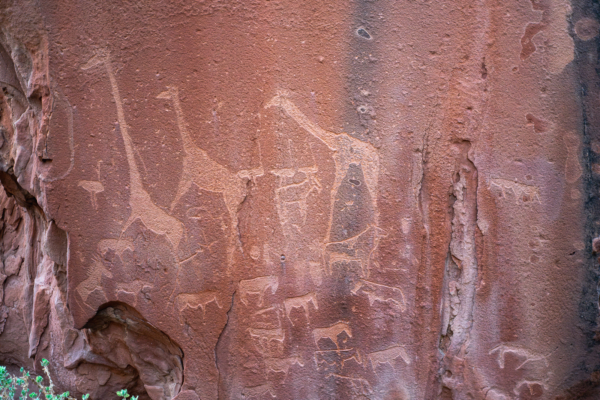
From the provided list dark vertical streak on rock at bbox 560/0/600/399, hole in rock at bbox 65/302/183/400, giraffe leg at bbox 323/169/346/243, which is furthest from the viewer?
hole in rock at bbox 65/302/183/400

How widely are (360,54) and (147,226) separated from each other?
1.08m

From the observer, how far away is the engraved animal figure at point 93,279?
1.79 meters

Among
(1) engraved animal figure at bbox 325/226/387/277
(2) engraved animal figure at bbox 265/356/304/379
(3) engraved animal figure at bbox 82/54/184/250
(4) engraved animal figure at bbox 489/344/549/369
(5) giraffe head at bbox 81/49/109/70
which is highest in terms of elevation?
(5) giraffe head at bbox 81/49/109/70

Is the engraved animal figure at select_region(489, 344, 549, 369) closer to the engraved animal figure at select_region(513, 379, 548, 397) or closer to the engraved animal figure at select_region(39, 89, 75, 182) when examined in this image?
the engraved animal figure at select_region(513, 379, 548, 397)

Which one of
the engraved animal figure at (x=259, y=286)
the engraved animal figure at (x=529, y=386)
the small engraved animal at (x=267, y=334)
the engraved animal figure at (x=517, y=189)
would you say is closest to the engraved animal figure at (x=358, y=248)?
the engraved animal figure at (x=259, y=286)

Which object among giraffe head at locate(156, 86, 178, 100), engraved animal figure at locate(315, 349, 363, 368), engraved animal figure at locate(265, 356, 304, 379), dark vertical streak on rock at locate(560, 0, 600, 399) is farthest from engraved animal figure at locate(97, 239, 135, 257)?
dark vertical streak on rock at locate(560, 0, 600, 399)

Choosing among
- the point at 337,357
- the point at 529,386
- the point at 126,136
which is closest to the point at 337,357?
the point at 337,357

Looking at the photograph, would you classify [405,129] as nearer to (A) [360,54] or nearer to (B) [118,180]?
(A) [360,54]

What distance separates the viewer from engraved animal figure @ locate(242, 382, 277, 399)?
1.80 metres

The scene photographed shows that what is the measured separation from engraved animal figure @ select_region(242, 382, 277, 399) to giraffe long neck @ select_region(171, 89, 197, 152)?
3.35 ft

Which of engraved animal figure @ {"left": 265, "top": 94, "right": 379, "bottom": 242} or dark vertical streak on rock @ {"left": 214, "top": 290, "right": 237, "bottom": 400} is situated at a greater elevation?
engraved animal figure @ {"left": 265, "top": 94, "right": 379, "bottom": 242}

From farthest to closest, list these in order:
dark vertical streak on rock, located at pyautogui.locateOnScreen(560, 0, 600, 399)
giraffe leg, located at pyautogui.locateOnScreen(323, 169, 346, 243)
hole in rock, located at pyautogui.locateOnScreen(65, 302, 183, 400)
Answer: hole in rock, located at pyautogui.locateOnScreen(65, 302, 183, 400) → giraffe leg, located at pyautogui.locateOnScreen(323, 169, 346, 243) → dark vertical streak on rock, located at pyautogui.locateOnScreen(560, 0, 600, 399)

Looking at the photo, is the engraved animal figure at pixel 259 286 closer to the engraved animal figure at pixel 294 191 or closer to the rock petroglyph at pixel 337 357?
the engraved animal figure at pixel 294 191

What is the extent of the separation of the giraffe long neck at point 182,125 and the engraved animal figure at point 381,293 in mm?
873
